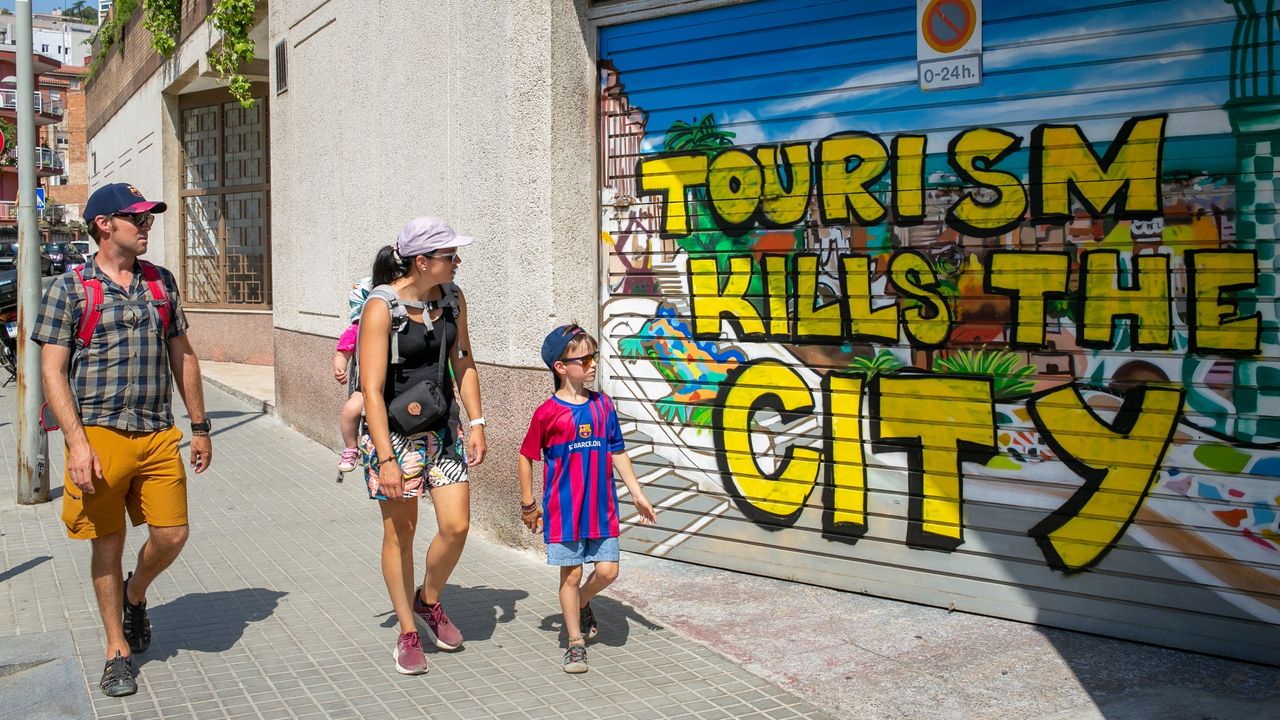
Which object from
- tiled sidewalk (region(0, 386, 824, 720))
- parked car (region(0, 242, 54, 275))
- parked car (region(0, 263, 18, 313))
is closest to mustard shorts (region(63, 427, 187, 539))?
tiled sidewalk (region(0, 386, 824, 720))

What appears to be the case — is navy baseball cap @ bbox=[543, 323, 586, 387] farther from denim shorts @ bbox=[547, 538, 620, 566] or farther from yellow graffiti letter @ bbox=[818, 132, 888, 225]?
yellow graffiti letter @ bbox=[818, 132, 888, 225]

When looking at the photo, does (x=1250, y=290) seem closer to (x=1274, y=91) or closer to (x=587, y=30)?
(x=1274, y=91)

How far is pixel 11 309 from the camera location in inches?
623

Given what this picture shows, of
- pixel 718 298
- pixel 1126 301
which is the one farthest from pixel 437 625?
pixel 1126 301

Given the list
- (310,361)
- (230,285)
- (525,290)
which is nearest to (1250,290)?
(525,290)

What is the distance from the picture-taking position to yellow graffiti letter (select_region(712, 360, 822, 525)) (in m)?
6.20

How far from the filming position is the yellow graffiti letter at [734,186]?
6367 mm

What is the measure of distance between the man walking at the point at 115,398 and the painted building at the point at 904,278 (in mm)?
2336

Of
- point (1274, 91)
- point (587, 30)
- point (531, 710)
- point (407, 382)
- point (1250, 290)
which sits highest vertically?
point (587, 30)

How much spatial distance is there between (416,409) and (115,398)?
124 cm

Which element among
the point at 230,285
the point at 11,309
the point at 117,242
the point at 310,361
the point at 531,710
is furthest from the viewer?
the point at 230,285

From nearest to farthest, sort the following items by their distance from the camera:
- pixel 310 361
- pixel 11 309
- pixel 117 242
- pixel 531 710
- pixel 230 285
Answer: pixel 531 710 → pixel 117 242 → pixel 310 361 → pixel 11 309 → pixel 230 285

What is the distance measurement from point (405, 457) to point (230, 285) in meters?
15.2

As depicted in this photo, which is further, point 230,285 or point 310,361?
point 230,285
